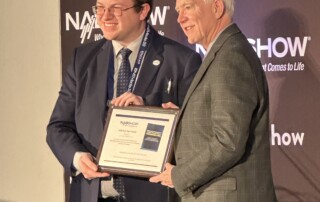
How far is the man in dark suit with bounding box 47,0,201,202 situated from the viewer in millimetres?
3078

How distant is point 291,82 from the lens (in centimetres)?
371

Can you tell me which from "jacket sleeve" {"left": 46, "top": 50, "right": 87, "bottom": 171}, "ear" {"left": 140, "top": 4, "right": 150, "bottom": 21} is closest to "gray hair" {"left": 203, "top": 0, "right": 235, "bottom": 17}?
"ear" {"left": 140, "top": 4, "right": 150, "bottom": 21}

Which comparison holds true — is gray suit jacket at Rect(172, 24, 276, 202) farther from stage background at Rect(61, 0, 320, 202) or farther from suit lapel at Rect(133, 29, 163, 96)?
stage background at Rect(61, 0, 320, 202)

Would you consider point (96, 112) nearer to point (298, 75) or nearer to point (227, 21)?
point (227, 21)

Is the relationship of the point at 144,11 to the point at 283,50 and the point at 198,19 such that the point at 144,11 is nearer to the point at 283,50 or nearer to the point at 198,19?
the point at 198,19

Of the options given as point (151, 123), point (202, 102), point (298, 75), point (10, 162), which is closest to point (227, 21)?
point (202, 102)

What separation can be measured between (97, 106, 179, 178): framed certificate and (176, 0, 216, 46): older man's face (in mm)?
332

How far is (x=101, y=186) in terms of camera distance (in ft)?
10.1

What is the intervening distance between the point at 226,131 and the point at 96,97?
2.88ft

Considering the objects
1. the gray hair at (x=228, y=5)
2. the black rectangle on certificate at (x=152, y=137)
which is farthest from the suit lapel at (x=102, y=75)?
the gray hair at (x=228, y=5)

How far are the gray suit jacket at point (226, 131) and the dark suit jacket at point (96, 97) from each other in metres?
0.45

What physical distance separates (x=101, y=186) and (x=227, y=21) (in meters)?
0.96

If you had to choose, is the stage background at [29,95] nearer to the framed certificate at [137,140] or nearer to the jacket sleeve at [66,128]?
the jacket sleeve at [66,128]

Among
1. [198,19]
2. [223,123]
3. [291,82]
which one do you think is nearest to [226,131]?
[223,123]
